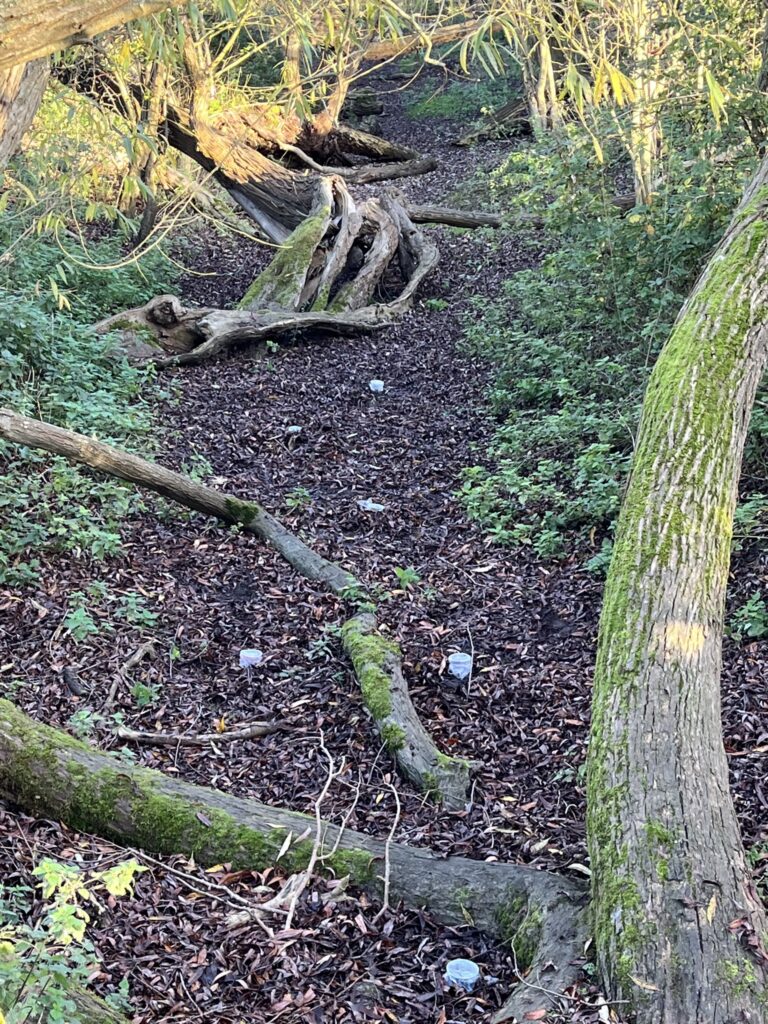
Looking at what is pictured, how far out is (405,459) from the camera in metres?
7.16

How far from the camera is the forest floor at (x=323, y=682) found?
2.76m

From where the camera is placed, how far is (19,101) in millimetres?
3115

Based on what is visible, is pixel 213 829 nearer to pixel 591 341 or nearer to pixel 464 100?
pixel 591 341

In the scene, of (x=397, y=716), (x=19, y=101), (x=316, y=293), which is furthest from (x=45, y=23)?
(x=316, y=293)

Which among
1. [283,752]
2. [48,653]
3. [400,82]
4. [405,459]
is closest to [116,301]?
[405,459]

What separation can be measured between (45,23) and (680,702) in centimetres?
272

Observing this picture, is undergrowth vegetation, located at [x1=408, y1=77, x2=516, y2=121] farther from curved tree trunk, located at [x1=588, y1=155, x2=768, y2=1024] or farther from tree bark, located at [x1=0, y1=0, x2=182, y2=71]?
tree bark, located at [x1=0, y1=0, x2=182, y2=71]

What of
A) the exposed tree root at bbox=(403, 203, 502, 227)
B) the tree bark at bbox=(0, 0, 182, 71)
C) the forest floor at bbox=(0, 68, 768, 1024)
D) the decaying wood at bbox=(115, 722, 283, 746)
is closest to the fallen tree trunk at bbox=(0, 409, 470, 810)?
the forest floor at bbox=(0, 68, 768, 1024)

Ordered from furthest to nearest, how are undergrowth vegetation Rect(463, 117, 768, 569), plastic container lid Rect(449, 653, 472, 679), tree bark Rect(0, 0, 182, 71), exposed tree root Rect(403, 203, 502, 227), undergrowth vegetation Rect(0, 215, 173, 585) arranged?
exposed tree root Rect(403, 203, 502, 227), undergrowth vegetation Rect(463, 117, 768, 569), undergrowth vegetation Rect(0, 215, 173, 585), plastic container lid Rect(449, 653, 472, 679), tree bark Rect(0, 0, 182, 71)

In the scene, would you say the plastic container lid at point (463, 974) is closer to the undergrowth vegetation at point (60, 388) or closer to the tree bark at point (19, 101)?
the tree bark at point (19, 101)

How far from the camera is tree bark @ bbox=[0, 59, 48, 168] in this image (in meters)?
2.99

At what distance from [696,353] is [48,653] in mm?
3762

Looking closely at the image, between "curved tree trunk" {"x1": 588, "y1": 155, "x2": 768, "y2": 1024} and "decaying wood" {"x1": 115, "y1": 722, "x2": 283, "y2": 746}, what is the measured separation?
171cm

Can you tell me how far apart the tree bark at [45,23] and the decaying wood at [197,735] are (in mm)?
3116
